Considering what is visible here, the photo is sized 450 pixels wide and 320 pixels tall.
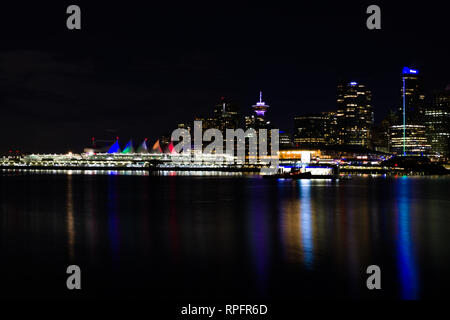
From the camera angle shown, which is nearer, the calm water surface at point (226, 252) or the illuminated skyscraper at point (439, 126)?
the calm water surface at point (226, 252)

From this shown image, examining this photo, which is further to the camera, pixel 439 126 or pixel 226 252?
pixel 439 126

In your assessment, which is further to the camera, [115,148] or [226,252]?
[115,148]

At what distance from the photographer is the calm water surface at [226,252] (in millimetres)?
13172

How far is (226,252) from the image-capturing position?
18312mm

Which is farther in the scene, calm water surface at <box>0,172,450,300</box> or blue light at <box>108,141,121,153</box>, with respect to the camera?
blue light at <box>108,141,121,153</box>

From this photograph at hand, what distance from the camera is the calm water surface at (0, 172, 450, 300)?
1317 cm

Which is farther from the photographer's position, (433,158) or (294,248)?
(433,158)

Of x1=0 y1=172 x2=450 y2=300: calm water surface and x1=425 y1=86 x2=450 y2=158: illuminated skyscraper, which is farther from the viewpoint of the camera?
x1=425 y1=86 x2=450 y2=158: illuminated skyscraper

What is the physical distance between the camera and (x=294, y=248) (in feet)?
62.8

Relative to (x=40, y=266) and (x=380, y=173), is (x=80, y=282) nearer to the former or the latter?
(x=40, y=266)

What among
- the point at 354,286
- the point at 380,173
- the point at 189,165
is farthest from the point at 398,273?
the point at 189,165

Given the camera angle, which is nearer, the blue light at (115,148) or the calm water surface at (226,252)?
the calm water surface at (226,252)

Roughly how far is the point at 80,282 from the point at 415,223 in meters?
20.0
